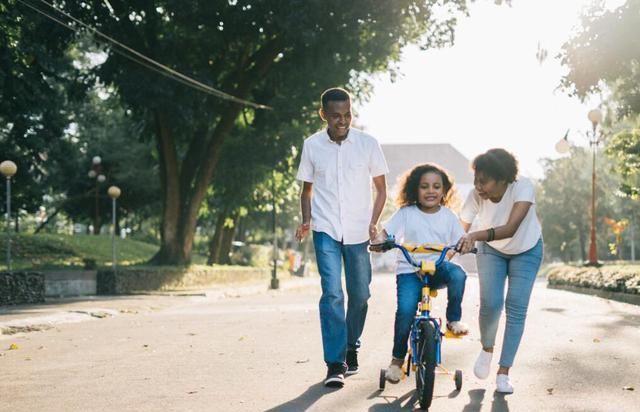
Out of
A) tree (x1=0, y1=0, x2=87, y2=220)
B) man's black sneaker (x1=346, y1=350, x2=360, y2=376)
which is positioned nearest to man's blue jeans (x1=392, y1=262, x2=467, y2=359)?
man's black sneaker (x1=346, y1=350, x2=360, y2=376)

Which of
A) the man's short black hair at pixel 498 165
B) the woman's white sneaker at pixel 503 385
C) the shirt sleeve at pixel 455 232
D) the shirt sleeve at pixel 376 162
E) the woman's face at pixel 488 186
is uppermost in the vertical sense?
the shirt sleeve at pixel 376 162

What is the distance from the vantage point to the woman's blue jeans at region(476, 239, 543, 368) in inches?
265

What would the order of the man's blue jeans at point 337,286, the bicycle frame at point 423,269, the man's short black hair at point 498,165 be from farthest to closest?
the man's blue jeans at point 337,286, the man's short black hair at point 498,165, the bicycle frame at point 423,269

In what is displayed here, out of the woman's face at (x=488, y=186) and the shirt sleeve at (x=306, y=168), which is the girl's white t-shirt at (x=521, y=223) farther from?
the shirt sleeve at (x=306, y=168)

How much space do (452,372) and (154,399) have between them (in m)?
2.51

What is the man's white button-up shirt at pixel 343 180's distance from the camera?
728 centimetres

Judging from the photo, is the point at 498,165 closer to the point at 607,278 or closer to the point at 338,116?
the point at 338,116

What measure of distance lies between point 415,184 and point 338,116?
87 centimetres

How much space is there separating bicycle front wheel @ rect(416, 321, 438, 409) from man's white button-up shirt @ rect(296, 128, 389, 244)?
4.65ft

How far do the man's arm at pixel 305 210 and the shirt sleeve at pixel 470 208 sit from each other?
115cm

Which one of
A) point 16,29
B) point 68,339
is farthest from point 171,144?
point 68,339

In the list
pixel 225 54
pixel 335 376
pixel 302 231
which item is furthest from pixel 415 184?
pixel 225 54

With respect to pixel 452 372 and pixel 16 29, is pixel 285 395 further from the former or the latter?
pixel 16 29

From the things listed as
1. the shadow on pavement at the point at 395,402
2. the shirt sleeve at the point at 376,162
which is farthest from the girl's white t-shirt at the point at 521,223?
the shadow on pavement at the point at 395,402
